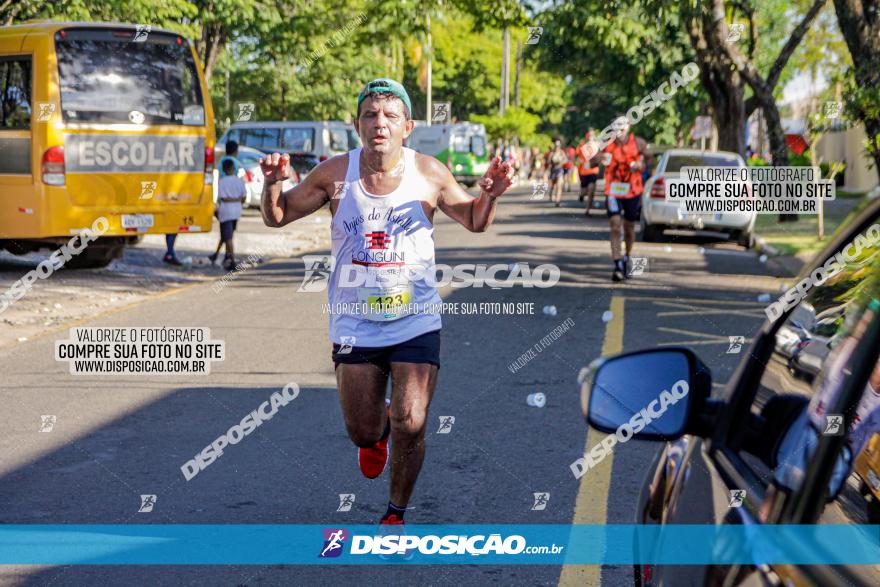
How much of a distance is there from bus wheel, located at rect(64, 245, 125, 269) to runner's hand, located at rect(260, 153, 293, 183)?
12249mm

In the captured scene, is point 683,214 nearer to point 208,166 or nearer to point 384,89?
point 208,166

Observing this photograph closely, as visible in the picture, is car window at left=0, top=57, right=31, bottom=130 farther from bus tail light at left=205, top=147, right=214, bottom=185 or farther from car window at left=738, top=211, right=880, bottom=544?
car window at left=738, top=211, right=880, bottom=544

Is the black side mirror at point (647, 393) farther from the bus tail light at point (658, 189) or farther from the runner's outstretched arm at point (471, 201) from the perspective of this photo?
the bus tail light at point (658, 189)

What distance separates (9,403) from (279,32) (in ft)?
76.6

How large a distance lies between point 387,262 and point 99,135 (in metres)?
11.0

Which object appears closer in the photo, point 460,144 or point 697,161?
point 697,161

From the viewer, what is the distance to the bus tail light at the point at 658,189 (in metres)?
23.0

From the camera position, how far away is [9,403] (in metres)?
8.18

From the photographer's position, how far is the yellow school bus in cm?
1480

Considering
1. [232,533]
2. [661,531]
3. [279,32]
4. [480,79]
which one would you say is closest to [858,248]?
[661,531]

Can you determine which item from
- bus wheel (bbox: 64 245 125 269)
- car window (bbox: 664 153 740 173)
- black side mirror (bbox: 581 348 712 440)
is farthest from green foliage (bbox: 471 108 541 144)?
black side mirror (bbox: 581 348 712 440)

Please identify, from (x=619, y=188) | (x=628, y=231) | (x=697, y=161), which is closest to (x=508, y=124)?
(x=697, y=161)

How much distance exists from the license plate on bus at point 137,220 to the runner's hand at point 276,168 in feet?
35.1

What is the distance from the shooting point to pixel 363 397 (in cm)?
529
